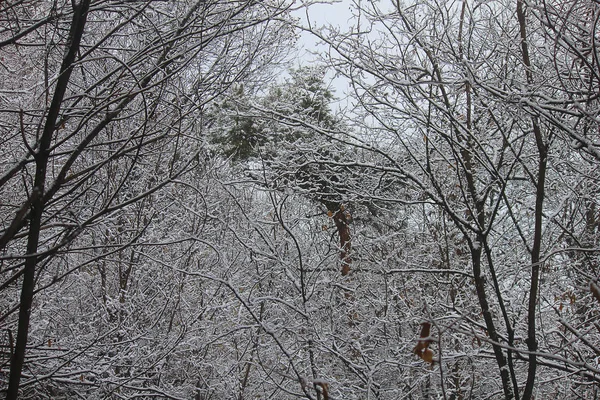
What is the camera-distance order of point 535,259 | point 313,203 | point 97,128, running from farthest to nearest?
point 313,203, point 535,259, point 97,128

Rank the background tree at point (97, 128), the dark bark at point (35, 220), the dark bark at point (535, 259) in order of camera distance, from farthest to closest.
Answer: the dark bark at point (535, 259), the background tree at point (97, 128), the dark bark at point (35, 220)

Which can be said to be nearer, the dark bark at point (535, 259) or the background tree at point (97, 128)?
the background tree at point (97, 128)

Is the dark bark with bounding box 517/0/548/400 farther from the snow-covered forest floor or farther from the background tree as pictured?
the background tree

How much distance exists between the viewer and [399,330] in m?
6.36

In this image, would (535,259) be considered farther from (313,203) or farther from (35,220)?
(313,203)

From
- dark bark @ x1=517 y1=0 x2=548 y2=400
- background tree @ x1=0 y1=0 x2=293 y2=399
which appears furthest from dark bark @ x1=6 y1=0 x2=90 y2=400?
dark bark @ x1=517 y1=0 x2=548 y2=400

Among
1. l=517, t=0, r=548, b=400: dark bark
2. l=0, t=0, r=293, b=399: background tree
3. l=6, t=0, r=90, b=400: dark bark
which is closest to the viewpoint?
l=6, t=0, r=90, b=400: dark bark

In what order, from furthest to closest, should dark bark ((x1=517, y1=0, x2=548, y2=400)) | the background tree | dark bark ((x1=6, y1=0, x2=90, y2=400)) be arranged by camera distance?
1. dark bark ((x1=517, y1=0, x2=548, y2=400))
2. the background tree
3. dark bark ((x1=6, y1=0, x2=90, y2=400))

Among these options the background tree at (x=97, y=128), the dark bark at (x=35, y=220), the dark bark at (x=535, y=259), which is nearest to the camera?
the dark bark at (x=35, y=220)

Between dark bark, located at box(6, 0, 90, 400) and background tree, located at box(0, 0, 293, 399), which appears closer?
dark bark, located at box(6, 0, 90, 400)

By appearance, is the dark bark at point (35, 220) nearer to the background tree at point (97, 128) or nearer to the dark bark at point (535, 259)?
the background tree at point (97, 128)

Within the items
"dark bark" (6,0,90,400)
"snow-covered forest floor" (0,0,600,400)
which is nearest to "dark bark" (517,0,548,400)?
"snow-covered forest floor" (0,0,600,400)

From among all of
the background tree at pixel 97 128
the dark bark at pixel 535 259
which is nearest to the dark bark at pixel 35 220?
the background tree at pixel 97 128

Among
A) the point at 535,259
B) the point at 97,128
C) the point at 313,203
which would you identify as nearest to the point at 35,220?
the point at 97,128
